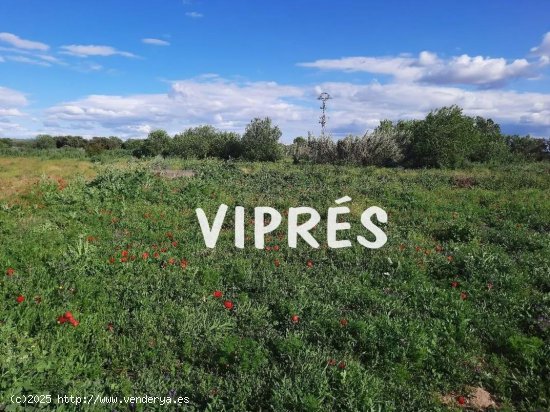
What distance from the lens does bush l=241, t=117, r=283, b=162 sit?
152ft

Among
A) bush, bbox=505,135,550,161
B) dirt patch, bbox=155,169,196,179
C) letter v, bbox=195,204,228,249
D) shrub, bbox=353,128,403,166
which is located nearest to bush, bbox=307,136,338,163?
shrub, bbox=353,128,403,166

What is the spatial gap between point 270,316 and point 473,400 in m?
3.28

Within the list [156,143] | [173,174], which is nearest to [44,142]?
[156,143]

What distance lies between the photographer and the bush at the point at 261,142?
152ft

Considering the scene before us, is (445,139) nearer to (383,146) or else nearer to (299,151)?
(383,146)

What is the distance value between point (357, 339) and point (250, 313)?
6.13 feet

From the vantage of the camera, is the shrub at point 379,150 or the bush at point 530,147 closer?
the shrub at point 379,150

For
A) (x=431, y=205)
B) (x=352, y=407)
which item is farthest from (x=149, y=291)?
(x=431, y=205)

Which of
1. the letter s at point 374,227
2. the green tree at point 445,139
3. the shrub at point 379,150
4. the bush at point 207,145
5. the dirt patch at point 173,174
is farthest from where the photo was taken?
the bush at point 207,145

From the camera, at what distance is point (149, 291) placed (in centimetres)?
784

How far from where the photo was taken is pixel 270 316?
7.22m

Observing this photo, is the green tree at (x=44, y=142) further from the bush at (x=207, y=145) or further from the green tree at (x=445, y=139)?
the green tree at (x=445, y=139)

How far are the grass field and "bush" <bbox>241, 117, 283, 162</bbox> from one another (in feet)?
110

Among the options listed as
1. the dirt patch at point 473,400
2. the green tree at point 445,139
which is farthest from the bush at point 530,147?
the dirt patch at point 473,400
